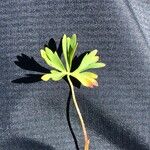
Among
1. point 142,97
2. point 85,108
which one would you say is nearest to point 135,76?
point 142,97

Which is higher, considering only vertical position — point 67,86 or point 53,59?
point 53,59

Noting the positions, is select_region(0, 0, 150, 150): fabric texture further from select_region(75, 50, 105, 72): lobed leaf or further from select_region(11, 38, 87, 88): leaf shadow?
select_region(75, 50, 105, 72): lobed leaf

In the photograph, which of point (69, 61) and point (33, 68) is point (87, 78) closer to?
point (69, 61)

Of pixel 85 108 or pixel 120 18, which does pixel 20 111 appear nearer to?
pixel 85 108

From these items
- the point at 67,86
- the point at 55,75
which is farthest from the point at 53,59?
the point at 67,86

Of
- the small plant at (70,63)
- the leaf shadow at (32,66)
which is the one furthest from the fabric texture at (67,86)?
the small plant at (70,63)

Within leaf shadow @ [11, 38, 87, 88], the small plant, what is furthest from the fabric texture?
the small plant

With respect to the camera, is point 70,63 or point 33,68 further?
point 33,68

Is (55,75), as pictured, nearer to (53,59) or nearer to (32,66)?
(53,59)

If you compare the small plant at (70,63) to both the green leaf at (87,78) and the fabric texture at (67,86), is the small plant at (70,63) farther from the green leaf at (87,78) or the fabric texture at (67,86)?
the fabric texture at (67,86)

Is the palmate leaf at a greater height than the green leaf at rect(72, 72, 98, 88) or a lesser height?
greater
